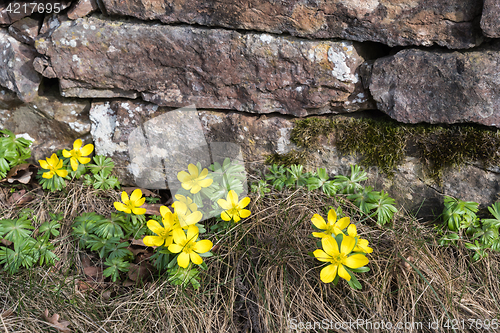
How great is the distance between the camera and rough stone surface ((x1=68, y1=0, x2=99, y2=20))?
2.23m

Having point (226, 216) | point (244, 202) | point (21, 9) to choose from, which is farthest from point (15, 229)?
point (21, 9)

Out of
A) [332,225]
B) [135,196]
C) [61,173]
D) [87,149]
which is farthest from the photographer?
[87,149]

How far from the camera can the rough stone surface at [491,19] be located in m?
1.78

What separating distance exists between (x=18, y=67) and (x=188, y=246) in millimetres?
1915

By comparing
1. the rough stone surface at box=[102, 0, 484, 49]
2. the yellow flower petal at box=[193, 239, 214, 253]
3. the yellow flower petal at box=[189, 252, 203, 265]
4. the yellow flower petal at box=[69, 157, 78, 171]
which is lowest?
the yellow flower petal at box=[69, 157, 78, 171]

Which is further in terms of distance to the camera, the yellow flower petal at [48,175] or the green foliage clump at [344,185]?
the yellow flower petal at [48,175]

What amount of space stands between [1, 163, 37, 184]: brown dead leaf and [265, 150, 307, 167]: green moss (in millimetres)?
1746

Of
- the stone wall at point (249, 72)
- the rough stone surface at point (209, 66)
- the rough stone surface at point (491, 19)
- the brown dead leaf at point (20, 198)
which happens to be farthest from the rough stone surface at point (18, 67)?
the rough stone surface at point (491, 19)

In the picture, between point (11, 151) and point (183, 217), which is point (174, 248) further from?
point (11, 151)

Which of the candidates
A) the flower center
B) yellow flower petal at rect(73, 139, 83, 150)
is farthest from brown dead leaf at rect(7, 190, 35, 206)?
the flower center

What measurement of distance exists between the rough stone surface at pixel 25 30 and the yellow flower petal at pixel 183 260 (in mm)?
1967

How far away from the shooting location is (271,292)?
5.77 ft

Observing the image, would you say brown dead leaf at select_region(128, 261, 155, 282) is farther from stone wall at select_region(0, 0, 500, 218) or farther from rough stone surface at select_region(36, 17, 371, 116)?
rough stone surface at select_region(36, 17, 371, 116)

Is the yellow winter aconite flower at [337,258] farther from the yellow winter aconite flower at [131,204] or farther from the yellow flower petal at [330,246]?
the yellow winter aconite flower at [131,204]
